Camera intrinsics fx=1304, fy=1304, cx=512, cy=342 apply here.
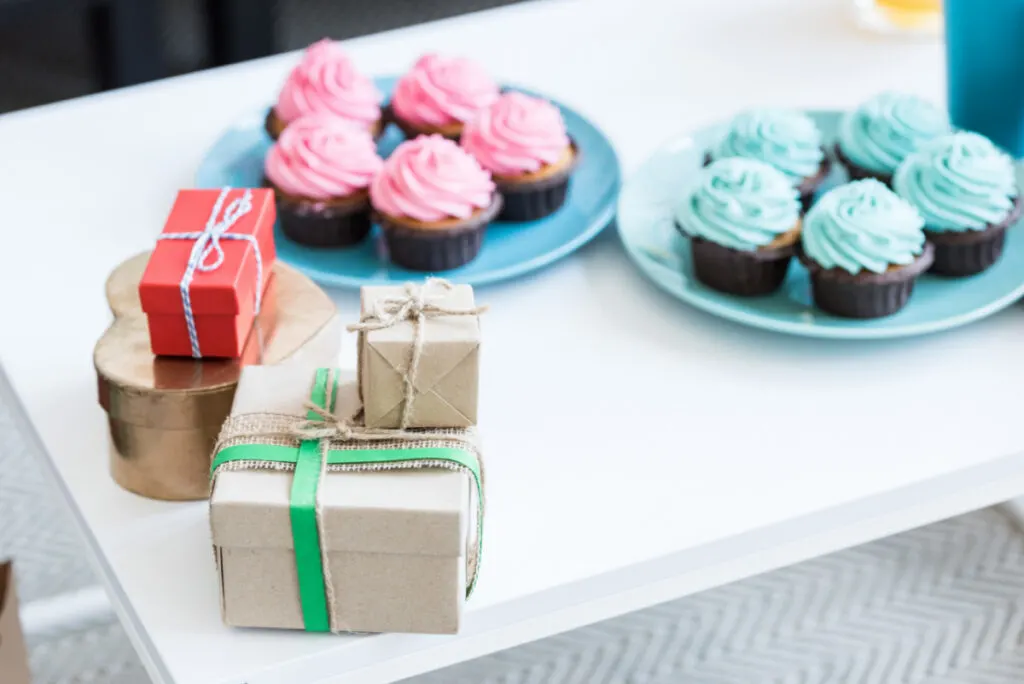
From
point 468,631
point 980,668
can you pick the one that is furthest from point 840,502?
point 980,668

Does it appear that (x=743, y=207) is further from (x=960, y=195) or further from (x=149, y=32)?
(x=149, y=32)

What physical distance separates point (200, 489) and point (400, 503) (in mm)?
230

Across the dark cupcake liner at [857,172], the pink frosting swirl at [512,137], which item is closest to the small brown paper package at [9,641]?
the pink frosting swirl at [512,137]

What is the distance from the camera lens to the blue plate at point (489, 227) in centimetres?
119

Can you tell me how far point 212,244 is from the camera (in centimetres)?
96

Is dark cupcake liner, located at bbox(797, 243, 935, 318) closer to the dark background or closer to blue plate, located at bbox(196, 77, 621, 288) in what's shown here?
blue plate, located at bbox(196, 77, 621, 288)

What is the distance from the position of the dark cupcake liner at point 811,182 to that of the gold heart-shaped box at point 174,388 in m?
0.50

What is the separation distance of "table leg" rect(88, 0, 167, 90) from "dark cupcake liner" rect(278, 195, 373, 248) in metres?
1.31

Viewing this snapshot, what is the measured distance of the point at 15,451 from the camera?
1827mm

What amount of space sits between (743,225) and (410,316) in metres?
0.42

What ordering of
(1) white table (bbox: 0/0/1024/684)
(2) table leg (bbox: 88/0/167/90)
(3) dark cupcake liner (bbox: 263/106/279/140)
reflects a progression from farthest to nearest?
(2) table leg (bbox: 88/0/167/90) < (3) dark cupcake liner (bbox: 263/106/279/140) < (1) white table (bbox: 0/0/1024/684)

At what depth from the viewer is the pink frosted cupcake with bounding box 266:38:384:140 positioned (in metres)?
1.31

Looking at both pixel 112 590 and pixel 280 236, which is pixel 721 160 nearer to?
pixel 280 236

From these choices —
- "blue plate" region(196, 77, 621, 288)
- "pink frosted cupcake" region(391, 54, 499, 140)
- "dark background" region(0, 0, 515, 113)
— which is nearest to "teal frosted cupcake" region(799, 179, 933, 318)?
"blue plate" region(196, 77, 621, 288)
